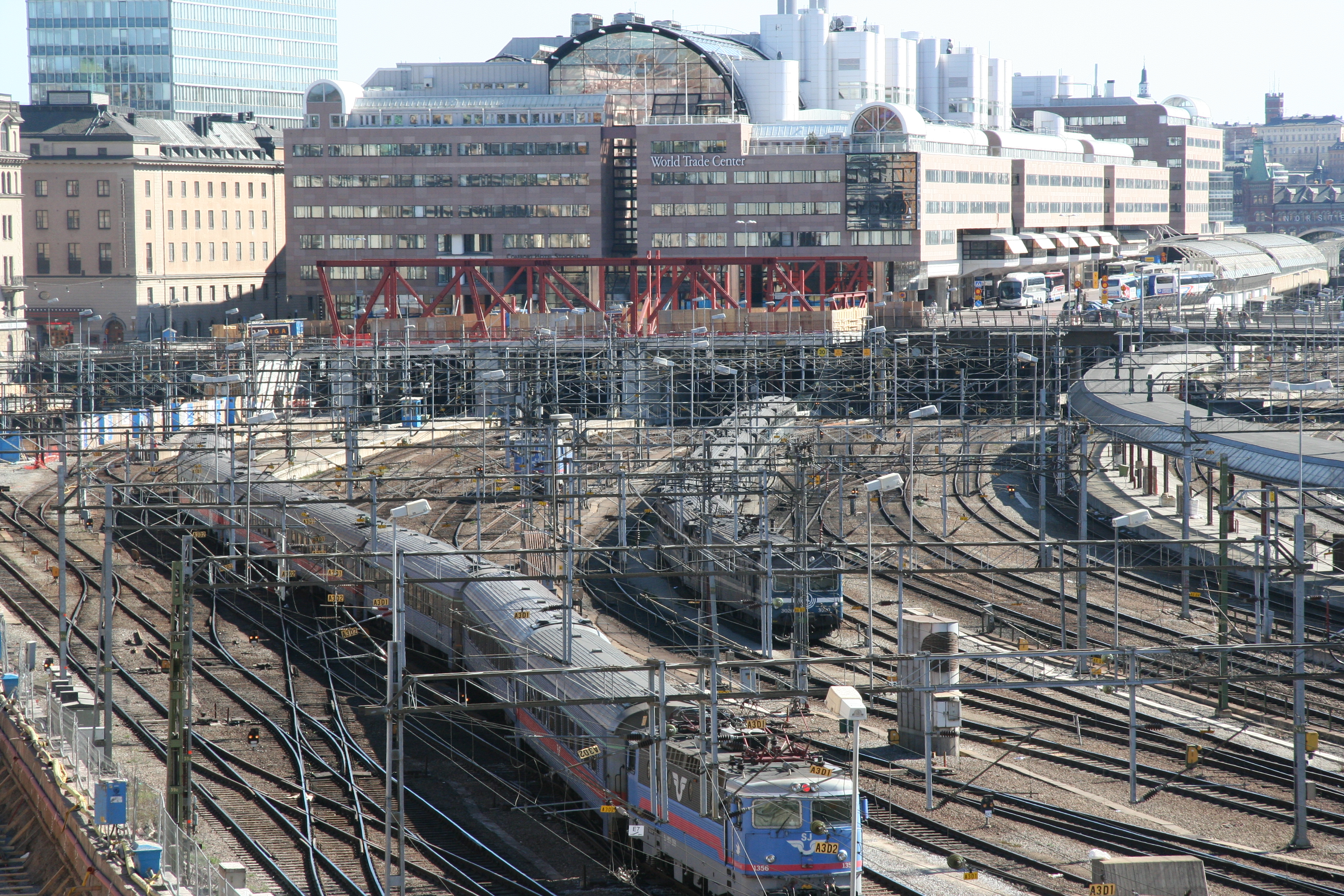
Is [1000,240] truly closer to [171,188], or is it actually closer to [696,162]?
[696,162]

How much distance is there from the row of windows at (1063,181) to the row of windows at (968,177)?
1.08 ft

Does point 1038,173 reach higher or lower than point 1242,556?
higher

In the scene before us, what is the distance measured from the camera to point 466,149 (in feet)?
368

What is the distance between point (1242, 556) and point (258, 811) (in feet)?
92.6

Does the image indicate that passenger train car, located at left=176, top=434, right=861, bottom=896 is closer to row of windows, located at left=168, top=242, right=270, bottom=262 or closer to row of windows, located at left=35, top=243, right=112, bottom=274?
row of windows, located at left=35, top=243, right=112, bottom=274

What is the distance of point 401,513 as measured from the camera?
27.3 m

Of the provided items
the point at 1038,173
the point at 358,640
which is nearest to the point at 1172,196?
the point at 1038,173

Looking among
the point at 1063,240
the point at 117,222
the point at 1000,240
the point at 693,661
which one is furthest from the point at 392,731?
the point at 1063,240

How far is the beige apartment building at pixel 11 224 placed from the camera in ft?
339

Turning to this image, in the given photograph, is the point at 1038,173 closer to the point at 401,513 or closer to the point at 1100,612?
the point at 1100,612

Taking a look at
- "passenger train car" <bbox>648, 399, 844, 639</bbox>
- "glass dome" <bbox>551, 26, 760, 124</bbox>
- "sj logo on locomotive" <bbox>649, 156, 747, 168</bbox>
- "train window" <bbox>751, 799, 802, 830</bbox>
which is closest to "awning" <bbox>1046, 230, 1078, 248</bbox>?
"glass dome" <bbox>551, 26, 760, 124</bbox>

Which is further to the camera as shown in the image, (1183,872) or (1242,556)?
(1242,556)

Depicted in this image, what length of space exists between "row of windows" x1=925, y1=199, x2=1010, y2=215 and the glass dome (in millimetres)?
16953

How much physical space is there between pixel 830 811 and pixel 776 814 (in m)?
0.70
